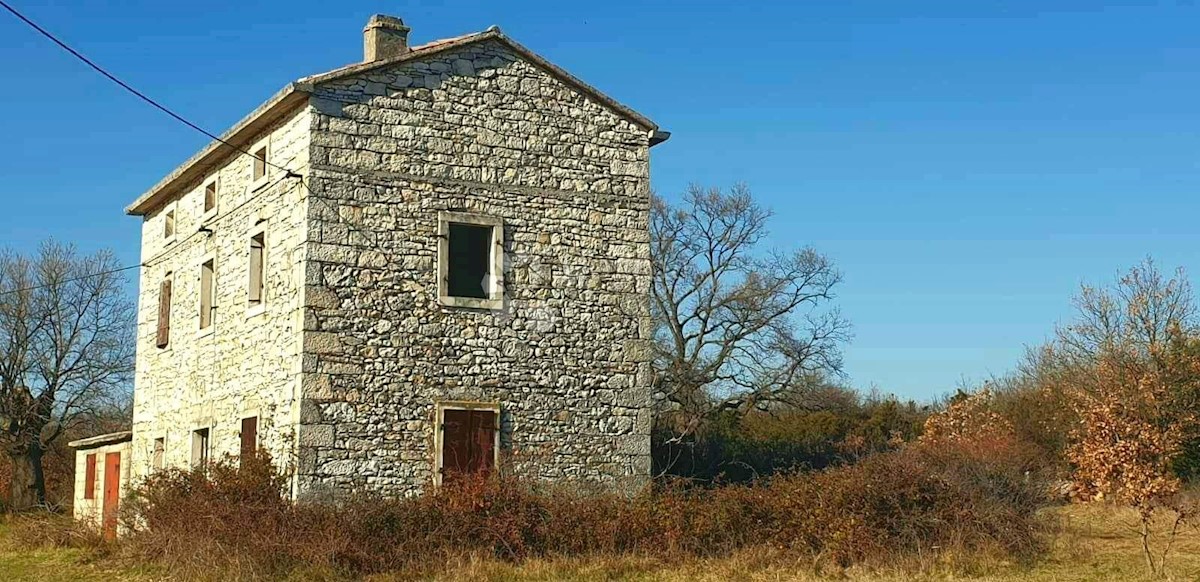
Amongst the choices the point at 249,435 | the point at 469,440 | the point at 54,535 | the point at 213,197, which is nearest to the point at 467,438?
the point at 469,440

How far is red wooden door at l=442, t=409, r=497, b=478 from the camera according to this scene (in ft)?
59.1

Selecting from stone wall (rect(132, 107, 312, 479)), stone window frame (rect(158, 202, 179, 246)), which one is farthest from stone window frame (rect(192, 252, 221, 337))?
stone window frame (rect(158, 202, 179, 246))

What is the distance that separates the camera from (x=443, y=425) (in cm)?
1803

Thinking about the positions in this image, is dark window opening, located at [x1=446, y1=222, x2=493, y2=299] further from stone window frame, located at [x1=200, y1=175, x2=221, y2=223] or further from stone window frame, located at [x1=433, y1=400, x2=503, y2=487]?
stone window frame, located at [x1=200, y1=175, x2=221, y2=223]

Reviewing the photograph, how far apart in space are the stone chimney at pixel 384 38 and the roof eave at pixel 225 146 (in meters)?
1.64

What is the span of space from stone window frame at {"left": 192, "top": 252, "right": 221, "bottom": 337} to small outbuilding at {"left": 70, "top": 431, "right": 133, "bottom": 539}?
4.14 metres

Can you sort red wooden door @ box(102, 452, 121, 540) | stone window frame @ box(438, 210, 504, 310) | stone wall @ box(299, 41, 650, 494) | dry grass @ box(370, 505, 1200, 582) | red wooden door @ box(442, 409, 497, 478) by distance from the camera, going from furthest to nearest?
red wooden door @ box(102, 452, 121, 540) → stone window frame @ box(438, 210, 504, 310) → red wooden door @ box(442, 409, 497, 478) → stone wall @ box(299, 41, 650, 494) → dry grass @ box(370, 505, 1200, 582)

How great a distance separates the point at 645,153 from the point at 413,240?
13.4 ft

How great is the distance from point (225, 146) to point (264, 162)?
5.91ft

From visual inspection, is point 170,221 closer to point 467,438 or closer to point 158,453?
point 158,453

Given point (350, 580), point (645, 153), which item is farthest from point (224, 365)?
point (645, 153)

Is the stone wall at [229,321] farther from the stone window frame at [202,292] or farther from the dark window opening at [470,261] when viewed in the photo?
the dark window opening at [470,261]

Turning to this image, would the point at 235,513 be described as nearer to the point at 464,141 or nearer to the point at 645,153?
the point at 464,141

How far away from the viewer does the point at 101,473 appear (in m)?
25.8
